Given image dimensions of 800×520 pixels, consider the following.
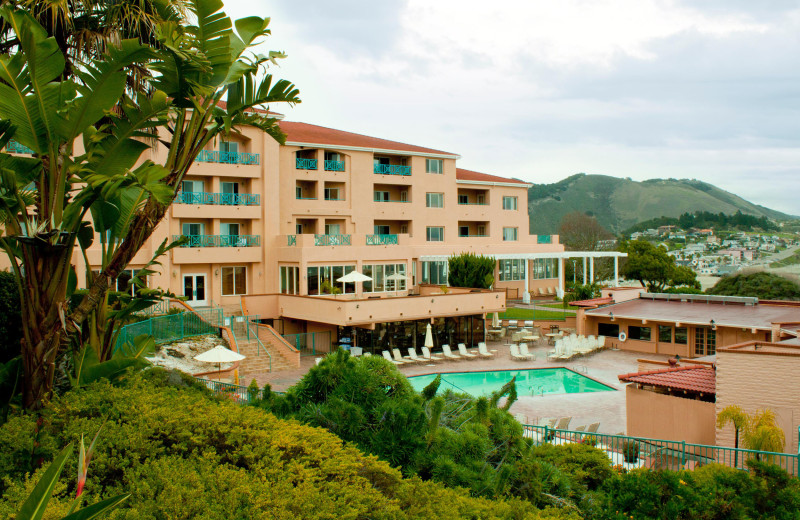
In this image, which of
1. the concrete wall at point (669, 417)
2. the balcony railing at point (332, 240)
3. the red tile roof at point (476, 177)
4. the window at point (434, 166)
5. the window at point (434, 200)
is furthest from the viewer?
the red tile roof at point (476, 177)

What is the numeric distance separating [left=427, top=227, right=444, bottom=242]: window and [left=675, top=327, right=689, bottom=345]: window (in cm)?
1837

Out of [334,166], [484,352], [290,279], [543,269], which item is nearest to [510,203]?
[543,269]

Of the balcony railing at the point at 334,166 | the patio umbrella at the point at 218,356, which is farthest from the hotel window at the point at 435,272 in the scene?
the patio umbrella at the point at 218,356

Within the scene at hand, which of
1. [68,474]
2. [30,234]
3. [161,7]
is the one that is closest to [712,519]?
[68,474]

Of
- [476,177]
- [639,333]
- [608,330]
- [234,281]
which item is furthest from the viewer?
[476,177]

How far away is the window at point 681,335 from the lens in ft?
93.0

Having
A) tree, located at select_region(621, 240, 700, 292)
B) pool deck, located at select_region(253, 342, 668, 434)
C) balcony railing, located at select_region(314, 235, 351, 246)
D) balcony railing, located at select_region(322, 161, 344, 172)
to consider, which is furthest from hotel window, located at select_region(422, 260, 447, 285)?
tree, located at select_region(621, 240, 700, 292)

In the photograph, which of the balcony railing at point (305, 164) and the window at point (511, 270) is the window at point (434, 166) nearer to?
the balcony railing at point (305, 164)

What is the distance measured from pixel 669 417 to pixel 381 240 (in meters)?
21.1

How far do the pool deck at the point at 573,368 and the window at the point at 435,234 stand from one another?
520 inches

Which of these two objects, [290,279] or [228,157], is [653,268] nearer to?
[290,279]

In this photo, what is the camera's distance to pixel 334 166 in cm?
3722

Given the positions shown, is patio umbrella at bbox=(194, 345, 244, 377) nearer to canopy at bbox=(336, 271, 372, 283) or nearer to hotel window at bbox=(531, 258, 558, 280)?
canopy at bbox=(336, 271, 372, 283)

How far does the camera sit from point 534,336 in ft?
100
